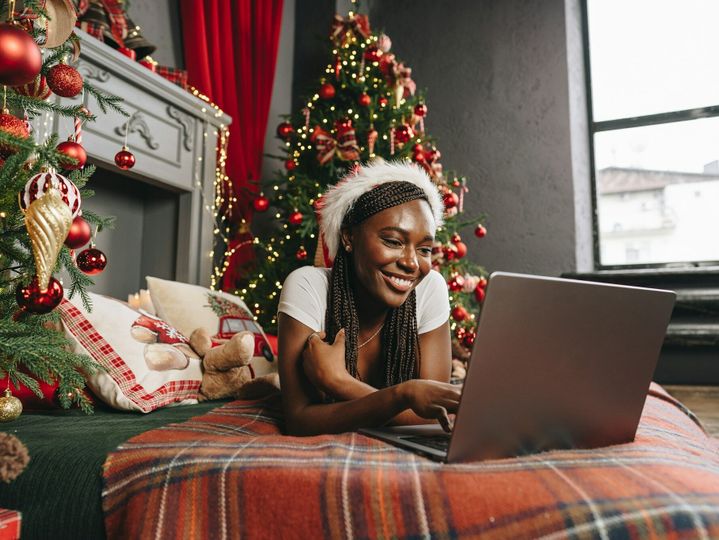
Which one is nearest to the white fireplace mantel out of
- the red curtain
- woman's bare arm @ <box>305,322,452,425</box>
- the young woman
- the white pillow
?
the red curtain

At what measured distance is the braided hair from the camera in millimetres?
1287

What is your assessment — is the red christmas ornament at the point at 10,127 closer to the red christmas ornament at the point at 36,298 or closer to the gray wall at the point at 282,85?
the red christmas ornament at the point at 36,298

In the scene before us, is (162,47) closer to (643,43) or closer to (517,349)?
(517,349)

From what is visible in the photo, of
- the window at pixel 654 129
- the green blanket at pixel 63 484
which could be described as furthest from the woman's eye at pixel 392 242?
the window at pixel 654 129

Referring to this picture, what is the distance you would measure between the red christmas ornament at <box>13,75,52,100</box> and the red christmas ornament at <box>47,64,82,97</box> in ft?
0.19

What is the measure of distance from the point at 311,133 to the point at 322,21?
1.42 m

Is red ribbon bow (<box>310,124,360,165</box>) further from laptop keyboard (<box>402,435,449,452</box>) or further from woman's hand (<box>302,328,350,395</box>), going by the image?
laptop keyboard (<box>402,435,449,452</box>)

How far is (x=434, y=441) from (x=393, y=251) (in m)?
0.44

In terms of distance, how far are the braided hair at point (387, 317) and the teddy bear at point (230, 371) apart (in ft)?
1.36

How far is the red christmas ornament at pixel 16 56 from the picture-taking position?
877 millimetres

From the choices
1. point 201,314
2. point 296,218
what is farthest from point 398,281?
point 296,218

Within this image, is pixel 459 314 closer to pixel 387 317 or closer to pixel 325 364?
pixel 387 317

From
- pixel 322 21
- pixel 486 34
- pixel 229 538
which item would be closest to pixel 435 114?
pixel 486 34

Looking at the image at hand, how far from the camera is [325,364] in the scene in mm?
1130
